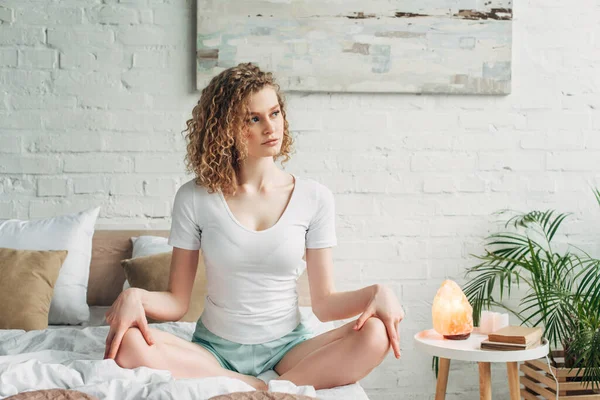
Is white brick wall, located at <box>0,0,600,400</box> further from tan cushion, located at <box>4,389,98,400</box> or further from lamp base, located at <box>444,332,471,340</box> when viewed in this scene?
tan cushion, located at <box>4,389,98,400</box>

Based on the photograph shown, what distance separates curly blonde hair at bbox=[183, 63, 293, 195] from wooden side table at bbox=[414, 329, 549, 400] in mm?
953

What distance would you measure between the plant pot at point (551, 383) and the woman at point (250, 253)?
1.22 meters

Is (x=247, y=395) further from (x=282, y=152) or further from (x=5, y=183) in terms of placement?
(x=5, y=183)

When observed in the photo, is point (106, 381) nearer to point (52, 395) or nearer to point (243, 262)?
point (52, 395)

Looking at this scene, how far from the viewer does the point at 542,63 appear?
319cm

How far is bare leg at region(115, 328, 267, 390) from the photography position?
1686 mm

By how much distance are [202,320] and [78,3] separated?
1.69 meters

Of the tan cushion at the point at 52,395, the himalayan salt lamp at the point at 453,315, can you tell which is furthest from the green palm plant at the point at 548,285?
the tan cushion at the point at 52,395

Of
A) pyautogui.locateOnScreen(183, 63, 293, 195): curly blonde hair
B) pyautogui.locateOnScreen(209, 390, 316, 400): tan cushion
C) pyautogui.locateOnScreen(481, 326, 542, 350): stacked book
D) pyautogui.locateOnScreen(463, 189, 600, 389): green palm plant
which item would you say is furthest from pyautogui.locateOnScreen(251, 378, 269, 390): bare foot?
pyautogui.locateOnScreen(463, 189, 600, 389): green palm plant

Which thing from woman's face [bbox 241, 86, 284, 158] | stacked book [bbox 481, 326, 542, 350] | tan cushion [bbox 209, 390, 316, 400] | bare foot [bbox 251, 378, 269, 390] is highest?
woman's face [bbox 241, 86, 284, 158]

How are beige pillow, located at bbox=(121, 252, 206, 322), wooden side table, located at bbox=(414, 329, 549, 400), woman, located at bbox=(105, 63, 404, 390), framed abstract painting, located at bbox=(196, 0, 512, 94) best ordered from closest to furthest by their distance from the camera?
woman, located at bbox=(105, 63, 404, 390) → wooden side table, located at bbox=(414, 329, 549, 400) → beige pillow, located at bbox=(121, 252, 206, 322) → framed abstract painting, located at bbox=(196, 0, 512, 94)

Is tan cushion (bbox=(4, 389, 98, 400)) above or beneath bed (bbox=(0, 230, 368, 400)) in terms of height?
above

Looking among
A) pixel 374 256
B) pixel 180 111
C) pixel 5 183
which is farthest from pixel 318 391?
pixel 5 183

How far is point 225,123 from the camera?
202 cm
